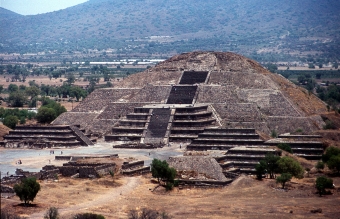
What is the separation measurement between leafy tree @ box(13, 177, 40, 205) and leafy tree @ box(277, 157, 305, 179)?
66.5 ft

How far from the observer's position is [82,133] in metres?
Result: 85.2

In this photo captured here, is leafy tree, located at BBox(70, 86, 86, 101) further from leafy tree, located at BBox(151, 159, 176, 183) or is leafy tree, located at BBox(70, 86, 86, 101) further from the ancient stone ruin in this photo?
leafy tree, located at BBox(151, 159, 176, 183)

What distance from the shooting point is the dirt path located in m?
48.3

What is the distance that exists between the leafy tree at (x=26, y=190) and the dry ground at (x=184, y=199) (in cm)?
51

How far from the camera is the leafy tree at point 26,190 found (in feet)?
161

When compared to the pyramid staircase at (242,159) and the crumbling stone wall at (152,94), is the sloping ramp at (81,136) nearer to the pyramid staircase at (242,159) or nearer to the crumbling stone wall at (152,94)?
the crumbling stone wall at (152,94)

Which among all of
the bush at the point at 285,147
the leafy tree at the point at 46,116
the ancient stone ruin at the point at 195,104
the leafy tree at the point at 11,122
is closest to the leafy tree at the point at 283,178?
the bush at the point at 285,147

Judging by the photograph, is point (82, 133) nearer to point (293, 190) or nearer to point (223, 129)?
point (223, 129)

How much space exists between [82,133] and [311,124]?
22.1 m

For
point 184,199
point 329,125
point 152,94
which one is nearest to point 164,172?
point 184,199

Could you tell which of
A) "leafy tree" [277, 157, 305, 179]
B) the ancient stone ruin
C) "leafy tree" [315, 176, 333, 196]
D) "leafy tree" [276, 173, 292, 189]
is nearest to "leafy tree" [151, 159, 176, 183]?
"leafy tree" [276, 173, 292, 189]

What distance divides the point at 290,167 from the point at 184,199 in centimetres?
1098

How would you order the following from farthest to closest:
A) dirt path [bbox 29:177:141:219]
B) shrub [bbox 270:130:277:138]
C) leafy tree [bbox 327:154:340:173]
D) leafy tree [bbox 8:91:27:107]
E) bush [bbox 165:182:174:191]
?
leafy tree [bbox 8:91:27:107] → shrub [bbox 270:130:277:138] → leafy tree [bbox 327:154:340:173] → bush [bbox 165:182:174:191] → dirt path [bbox 29:177:141:219]

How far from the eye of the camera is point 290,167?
207 ft
